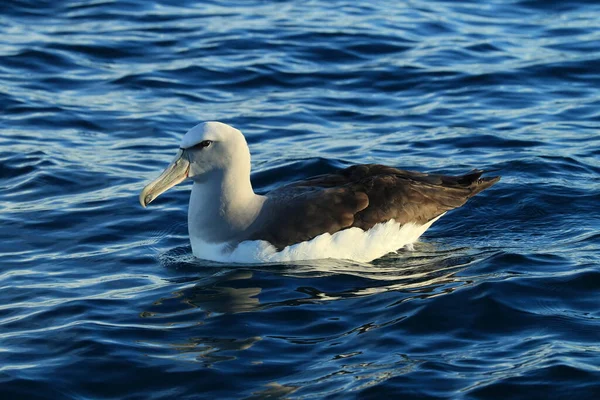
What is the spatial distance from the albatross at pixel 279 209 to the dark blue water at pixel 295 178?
22 cm

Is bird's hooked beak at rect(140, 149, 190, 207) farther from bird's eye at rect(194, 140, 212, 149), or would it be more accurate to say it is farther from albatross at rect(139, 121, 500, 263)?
bird's eye at rect(194, 140, 212, 149)

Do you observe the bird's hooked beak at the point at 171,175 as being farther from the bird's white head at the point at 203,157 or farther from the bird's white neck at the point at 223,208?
the bird's white neck at the point at 223,208

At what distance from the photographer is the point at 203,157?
1074 centimetres

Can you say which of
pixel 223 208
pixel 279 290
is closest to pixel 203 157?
pixel 223 208

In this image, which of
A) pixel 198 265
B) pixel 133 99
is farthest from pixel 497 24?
→ pixel 198 265

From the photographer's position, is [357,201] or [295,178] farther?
[295,178]

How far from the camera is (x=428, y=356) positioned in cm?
830

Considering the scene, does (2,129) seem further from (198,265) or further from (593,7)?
(593,7)

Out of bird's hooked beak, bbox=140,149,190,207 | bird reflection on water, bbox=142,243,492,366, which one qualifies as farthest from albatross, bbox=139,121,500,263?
bird reflection on water, bbox=142,243,492,366

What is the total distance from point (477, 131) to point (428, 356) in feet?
23.4

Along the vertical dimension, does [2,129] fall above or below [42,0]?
below

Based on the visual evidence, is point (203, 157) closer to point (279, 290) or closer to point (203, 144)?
point (203, 144)

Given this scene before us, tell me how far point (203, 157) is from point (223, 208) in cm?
51

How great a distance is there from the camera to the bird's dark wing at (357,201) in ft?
34.6
